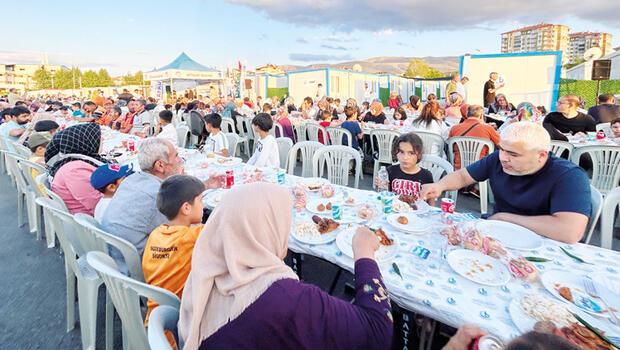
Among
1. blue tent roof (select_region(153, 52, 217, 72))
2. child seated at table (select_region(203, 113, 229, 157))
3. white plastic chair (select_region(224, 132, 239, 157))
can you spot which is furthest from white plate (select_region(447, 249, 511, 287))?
blue tent roof (select_region(153, 52, 217, 72))

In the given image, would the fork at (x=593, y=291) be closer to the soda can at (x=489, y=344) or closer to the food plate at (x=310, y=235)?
the soda can at (x=489, y=344)

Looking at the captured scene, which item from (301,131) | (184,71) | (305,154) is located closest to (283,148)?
(305,154)

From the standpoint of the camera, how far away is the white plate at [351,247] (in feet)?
5.38

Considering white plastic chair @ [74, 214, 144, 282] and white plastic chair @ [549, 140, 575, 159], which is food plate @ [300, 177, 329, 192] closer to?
white plastic chair @ [74, 214, 144, 282]

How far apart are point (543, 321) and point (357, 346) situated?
0.69 metres

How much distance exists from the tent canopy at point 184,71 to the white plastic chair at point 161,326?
810 inches

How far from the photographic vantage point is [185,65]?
20.8 metres

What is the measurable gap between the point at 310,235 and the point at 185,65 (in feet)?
71.4

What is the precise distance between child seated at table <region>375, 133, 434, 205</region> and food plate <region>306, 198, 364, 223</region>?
2.43ft

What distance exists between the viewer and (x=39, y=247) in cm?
378

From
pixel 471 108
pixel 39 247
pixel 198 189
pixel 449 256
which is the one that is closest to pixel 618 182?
pixel 471 108

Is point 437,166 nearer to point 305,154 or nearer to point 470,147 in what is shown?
point 470,147

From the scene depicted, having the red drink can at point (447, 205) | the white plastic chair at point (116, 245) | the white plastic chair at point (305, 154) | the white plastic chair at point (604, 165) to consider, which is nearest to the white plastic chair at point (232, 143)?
the white plastic chair at point (305, 154)

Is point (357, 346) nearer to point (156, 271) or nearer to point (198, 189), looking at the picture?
point (156, 271)
